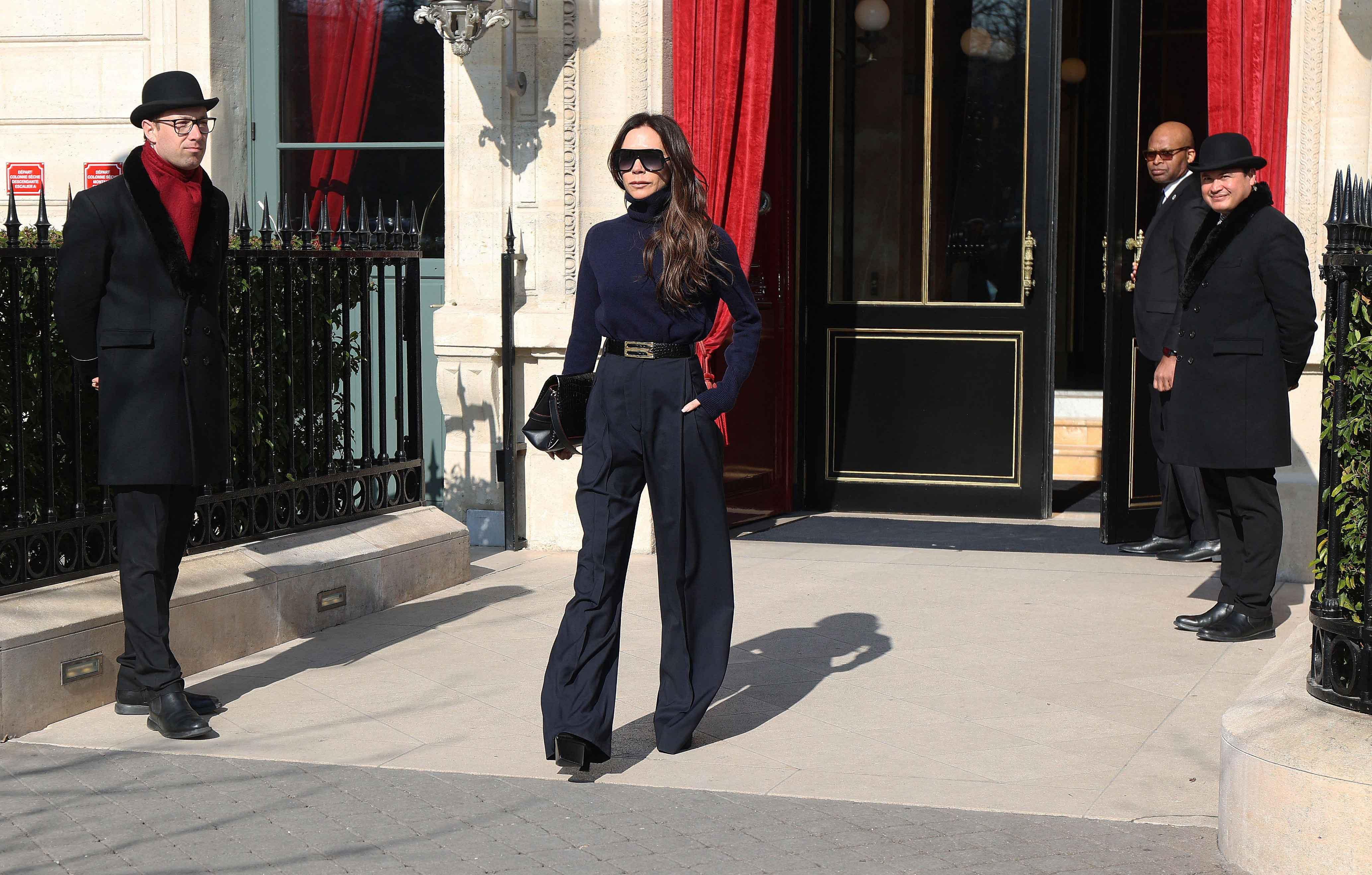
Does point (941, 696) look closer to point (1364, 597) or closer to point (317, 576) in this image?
point (1364, 597)

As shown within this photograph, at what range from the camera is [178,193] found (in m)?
5.25

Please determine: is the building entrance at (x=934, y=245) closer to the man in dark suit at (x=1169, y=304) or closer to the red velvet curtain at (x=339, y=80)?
the man in dark suit at (x=1169, y=304)

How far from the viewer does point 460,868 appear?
389cm

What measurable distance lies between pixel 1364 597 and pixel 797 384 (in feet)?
19.4

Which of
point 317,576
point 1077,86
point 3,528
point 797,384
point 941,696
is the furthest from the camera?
point 1077,86

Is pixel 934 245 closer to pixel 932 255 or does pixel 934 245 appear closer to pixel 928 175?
pixel 932 255

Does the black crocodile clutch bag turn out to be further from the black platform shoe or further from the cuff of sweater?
the black platform shoe

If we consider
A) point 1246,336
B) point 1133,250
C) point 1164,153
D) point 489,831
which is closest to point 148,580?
point 489,831

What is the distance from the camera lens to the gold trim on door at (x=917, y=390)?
30.8 feet

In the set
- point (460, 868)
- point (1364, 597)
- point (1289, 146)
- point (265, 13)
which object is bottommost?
point (460, 868)

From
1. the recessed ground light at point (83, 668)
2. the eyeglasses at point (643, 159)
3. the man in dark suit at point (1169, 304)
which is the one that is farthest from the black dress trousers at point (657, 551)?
the man in dark suit at point (1169, 304)

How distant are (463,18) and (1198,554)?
14.6 feet

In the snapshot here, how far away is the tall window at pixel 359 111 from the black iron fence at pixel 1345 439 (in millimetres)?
6100

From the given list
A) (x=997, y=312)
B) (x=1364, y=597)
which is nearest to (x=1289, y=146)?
(x=997, y=312)
